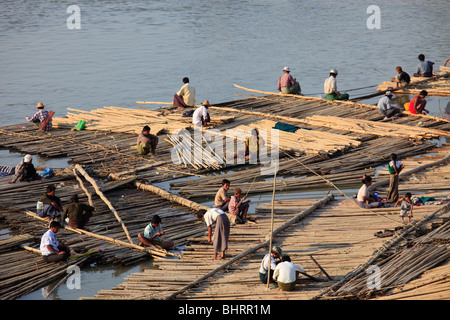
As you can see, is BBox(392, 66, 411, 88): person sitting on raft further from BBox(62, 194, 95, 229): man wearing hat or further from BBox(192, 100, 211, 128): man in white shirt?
BBox(62, 194, 95, 229): man wearing hat

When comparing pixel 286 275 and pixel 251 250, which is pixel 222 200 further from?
pixel 286 275

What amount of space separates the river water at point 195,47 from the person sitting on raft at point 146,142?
224cm

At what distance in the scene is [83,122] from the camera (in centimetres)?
1955

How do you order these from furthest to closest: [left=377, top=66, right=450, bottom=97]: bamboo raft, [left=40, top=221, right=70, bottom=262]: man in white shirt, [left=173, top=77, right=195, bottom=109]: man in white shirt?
[left=377, top=66, right=450, bottom=97]: bamboo raft
[left=173, top=77, right=195, bottom=109]: man in white shirt
[left=40, top=221, right=70, bottom=262]: man in white shirt

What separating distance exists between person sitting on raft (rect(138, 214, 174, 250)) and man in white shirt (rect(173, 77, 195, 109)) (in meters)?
8.84

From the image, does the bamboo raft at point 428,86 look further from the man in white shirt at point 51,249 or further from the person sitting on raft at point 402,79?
the man in white shirt at point 51,249

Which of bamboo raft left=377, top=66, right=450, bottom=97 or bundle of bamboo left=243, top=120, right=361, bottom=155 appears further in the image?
bamboo raft left=377, top=66, right=450, bottom=97

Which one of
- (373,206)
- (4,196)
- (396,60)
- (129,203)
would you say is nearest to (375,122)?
(373,206)

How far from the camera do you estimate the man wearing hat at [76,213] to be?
12.9 metres

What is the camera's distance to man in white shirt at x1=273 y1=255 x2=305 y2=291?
381 inches

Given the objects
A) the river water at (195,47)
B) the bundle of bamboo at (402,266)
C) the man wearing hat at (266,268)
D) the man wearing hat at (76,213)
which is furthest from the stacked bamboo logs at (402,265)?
the river water at (195,47)

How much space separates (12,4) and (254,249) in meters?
40.9

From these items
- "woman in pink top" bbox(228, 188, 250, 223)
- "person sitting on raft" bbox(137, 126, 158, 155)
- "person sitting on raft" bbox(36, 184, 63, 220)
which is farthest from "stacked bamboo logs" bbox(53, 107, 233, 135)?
"woman in pink top" bbox(228, 188, 250, 223)

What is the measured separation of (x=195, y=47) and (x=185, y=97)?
1551 centimetres
